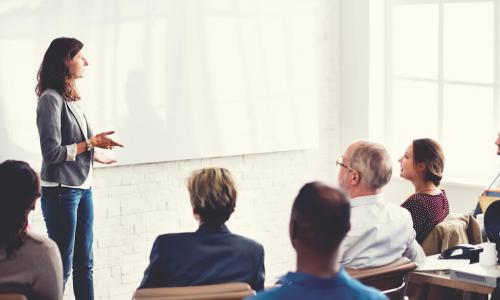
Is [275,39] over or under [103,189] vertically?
over

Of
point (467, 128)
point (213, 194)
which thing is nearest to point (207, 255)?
point (213, 194)

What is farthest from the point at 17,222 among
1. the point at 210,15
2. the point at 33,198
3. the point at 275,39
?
the point at 275,39

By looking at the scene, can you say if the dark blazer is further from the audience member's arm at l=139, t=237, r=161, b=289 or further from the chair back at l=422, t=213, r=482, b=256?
the chair back at l=422, t=213, r=482, b=256

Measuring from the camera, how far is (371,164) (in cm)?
391

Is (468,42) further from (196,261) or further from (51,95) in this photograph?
(196,261)

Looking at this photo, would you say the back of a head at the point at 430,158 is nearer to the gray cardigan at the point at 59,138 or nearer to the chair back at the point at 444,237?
the chair back at the point at 444,237

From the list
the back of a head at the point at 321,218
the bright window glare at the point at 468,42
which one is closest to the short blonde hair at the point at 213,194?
the back of a head at the point at 321,218

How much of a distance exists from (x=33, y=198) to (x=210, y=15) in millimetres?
3233

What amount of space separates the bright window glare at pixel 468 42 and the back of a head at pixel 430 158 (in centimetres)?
181

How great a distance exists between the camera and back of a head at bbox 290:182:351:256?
93.7 inches

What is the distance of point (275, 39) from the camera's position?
6.71 meters

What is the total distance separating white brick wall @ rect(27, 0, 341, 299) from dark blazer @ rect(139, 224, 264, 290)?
245cm

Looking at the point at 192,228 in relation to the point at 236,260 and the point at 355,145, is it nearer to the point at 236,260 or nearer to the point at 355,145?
the point at 355,145

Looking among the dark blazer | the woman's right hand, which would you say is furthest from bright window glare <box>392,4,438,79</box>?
the dark blazer
